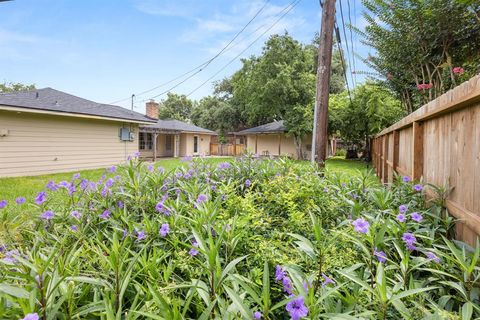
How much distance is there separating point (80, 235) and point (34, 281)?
3.08 ft

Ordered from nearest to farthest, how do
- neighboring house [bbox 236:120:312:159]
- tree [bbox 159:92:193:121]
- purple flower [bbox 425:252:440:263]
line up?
purple flower [bbox 425:252:440:263] → neighboring house [bbox 236:120:312:159] → tree [bbox 159:92:193:121]

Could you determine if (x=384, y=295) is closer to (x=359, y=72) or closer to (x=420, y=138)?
(x=420, y=138)

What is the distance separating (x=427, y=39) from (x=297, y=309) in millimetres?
5720

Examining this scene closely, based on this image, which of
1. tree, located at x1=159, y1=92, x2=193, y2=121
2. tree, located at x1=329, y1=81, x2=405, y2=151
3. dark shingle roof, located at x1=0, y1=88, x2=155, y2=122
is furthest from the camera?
tree, located at x1=159, y1=92, x2=193, y2=121

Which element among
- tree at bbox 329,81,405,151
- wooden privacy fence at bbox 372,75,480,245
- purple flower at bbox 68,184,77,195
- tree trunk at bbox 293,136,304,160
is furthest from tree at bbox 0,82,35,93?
wooden privacy fence at bbox 372,75,480,245

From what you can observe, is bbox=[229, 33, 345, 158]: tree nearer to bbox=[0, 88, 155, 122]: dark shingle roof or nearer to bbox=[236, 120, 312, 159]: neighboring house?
bbox=[236, 120, 312, 159]: neighboring house

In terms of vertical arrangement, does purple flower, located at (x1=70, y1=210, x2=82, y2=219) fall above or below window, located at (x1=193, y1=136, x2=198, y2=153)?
below

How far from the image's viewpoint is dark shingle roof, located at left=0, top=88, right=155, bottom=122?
9.84 m

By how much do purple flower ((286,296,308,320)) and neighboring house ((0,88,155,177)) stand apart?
35.8 ft

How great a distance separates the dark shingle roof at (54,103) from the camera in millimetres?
9836

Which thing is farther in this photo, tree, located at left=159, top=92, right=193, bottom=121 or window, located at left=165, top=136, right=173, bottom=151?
tree, located at left=159, top=92, right=193, bottom=121

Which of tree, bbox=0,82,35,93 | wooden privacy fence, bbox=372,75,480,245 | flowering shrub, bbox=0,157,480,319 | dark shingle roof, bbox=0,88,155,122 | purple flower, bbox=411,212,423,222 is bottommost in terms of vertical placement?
flowering shrub, bbox=0,157,480,319

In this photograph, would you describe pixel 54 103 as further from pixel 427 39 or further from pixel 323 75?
pixel 427 39

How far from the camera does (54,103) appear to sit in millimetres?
11242
